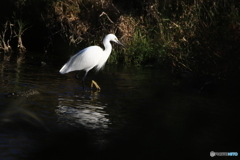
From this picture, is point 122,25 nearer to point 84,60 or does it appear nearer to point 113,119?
point 84,60

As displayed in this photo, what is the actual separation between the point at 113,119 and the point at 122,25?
1069cm

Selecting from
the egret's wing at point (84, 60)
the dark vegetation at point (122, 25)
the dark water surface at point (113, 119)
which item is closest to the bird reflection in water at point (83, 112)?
the dark water surface at point (113, 119)

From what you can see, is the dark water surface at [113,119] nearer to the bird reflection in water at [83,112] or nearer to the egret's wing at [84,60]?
the bird reflection in water at [83,112]

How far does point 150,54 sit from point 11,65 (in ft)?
17.7

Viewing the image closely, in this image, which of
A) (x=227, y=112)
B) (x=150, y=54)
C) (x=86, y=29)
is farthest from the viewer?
(x=86, y=29)

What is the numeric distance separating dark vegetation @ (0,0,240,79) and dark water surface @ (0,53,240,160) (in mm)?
1922

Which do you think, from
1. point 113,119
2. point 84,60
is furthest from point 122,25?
point 113,119

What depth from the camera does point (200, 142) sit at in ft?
22.1

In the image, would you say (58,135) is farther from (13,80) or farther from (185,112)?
(13,80)

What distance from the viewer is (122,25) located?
18.2 meters

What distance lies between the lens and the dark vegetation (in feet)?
47.5

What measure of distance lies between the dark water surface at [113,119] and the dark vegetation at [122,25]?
192 centimetres

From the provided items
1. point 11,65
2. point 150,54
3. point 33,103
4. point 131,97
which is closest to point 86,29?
point 150,54

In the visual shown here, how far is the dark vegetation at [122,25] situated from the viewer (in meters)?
14.5
